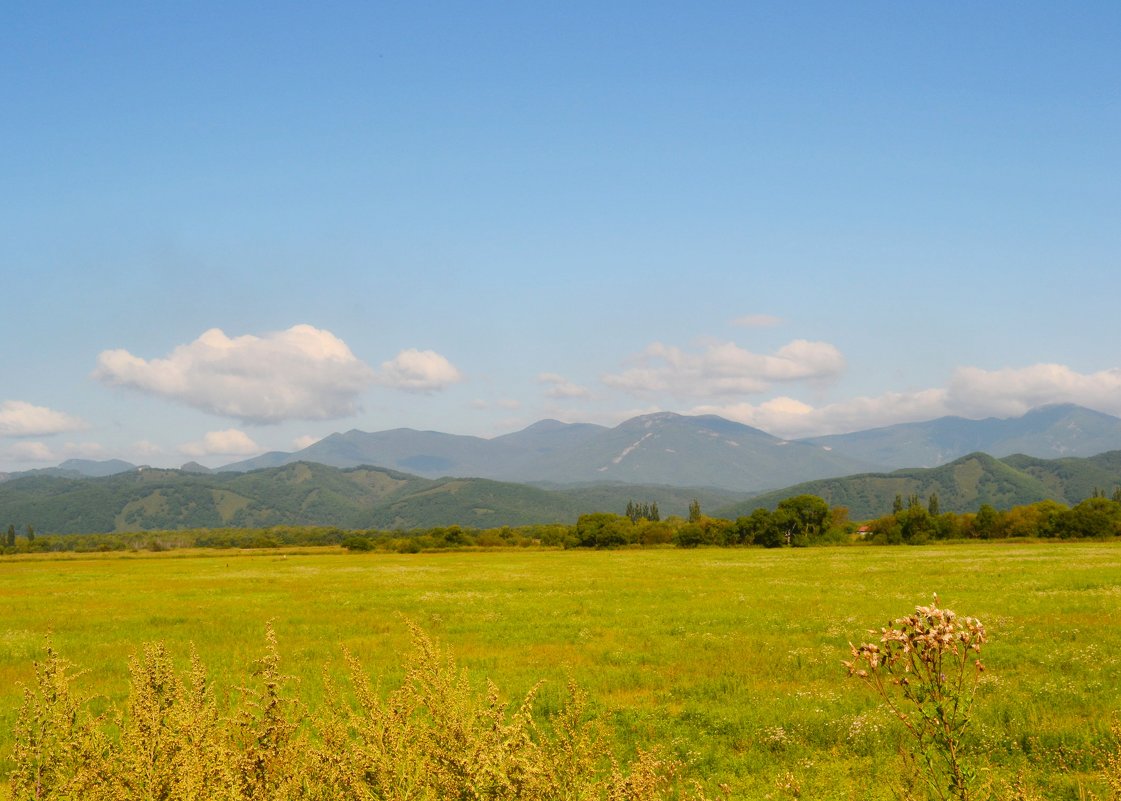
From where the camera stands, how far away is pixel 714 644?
24125mm

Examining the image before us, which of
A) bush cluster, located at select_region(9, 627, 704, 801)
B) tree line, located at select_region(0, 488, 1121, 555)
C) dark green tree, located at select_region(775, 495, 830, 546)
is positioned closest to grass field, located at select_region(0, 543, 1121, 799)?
bush cluster, located at select_region(9, 627, 704, 801)

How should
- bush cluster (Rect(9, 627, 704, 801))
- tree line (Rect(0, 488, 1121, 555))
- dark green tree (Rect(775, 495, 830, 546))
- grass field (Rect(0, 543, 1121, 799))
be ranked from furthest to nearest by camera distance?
dark green tree (Rect(775, 495, 830, 546)) → tree line (Rect(0, 488, 1121, 555)) → grass field (Rect(0, 543, 1121, 799)) → bush cluster (Rect(9, 627, 704, 801))

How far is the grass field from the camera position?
13.1 metres

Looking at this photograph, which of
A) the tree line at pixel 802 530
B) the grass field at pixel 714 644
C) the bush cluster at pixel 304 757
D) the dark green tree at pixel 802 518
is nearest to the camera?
the bush cluster at pixel 304 757

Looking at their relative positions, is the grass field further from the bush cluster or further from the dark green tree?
the dark green tree

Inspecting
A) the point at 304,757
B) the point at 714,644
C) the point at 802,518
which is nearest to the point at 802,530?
the point at 802,518

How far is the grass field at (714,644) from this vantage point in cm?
1312

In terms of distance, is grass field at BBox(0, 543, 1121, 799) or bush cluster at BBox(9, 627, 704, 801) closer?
bush cluster at BBox(9, 627, 704, 801)

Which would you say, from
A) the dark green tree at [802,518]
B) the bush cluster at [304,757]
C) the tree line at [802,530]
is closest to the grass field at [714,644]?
the bush cluster at [304,757]

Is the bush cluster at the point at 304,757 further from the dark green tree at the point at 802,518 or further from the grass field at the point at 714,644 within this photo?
the dark green tree at the point at 802,518

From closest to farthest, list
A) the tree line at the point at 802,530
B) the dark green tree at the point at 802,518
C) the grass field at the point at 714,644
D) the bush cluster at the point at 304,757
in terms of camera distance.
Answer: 1. the bush cluster at the point at 304,757
2. the grass field at the point at 714,644
3. the tree line at the point at 802,530
4. the dark green tree at the point at 802,518

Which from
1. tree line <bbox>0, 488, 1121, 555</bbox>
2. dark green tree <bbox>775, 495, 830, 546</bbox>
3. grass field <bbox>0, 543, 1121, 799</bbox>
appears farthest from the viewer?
dark green tree <bbox>775, 495, 830, 546</bbox>

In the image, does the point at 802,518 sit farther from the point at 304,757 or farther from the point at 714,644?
the point at 304,757

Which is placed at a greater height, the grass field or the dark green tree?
the grass field
